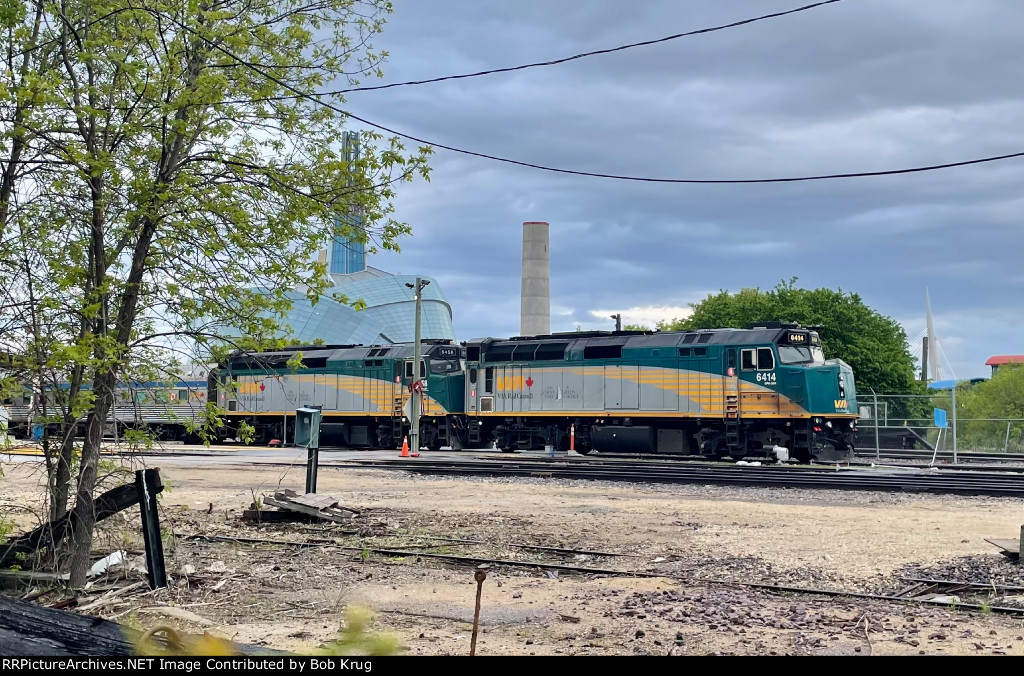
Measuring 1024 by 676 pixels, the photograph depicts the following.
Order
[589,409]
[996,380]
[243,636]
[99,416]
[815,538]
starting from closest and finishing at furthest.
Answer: [243,636]
[99,416]
[815,538]
[589,409]
[996,380]

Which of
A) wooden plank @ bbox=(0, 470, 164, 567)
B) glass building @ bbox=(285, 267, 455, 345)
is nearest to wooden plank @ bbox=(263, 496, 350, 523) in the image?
wooden plank @ bbox=(0, 470, 164, 567)

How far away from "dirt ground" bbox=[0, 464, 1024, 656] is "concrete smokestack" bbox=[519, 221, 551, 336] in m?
67.0

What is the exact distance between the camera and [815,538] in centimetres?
1309

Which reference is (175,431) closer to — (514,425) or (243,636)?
(514,425)

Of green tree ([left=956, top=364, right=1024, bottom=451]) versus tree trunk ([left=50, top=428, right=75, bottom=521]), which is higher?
green tree ([left=956, top=364, right=1024, bottom=451])

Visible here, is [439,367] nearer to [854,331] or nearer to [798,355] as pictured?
[798,355]

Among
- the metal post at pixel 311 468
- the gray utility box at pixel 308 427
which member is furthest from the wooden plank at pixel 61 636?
the metal post at pixel 311 468

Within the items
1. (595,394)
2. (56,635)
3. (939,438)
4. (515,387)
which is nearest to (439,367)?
(515,387)

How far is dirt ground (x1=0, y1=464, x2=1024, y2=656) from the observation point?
7734mm

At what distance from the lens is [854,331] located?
67438mm

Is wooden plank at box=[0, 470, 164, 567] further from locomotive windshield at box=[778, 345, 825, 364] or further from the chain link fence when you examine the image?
the chain link fence

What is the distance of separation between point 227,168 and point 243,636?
4955 millimetres

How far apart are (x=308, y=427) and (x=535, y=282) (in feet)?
230
